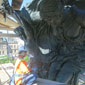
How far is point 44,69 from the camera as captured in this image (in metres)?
1.69

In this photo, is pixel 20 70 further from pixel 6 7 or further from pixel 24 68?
pixel 6 7

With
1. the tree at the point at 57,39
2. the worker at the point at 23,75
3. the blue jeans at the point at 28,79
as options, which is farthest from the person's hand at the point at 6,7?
the blue jeans at the point at 28,79

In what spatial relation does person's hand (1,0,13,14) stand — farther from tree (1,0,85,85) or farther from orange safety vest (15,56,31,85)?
orange safety vest (15,56,31,85)

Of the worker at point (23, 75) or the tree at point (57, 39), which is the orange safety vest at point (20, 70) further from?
the tree at point (57, 39)

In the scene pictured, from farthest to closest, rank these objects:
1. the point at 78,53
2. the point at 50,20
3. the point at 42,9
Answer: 1. the point at 78,53
2. the point at 50,20
3. the point at 42,9

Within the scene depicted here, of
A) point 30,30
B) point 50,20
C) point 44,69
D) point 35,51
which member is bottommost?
point 44,69

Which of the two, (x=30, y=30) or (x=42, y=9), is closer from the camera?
(x=42, y=9)

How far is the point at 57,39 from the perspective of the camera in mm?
1720

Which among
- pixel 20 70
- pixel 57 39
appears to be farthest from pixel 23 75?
pixel 57 39

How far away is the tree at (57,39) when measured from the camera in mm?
1566

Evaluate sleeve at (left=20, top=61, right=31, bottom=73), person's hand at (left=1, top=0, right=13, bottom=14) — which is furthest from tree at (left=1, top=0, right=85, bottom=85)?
sleeve at (left=20, top=61, right=31, bottom=73)

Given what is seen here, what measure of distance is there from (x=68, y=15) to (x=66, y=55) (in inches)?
21.8

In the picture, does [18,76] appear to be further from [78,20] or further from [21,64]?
[78,20]

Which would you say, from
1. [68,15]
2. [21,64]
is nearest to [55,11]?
[68,15]
